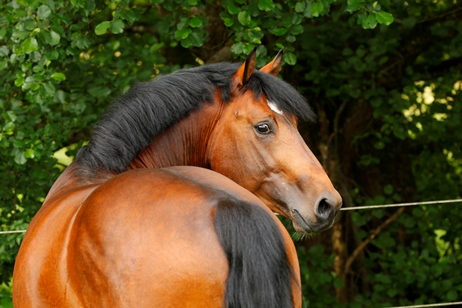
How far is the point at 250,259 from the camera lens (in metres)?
2.24

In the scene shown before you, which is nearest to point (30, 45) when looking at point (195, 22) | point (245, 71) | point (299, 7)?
point (195, 22)

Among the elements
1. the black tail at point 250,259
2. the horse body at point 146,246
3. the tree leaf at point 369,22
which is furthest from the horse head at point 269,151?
the tree leaf at point 369,22

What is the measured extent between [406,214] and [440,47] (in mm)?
1550

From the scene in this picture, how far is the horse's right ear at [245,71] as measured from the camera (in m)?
3.32

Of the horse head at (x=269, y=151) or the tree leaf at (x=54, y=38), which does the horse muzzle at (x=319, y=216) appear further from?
the tree leaf at (x=54, y=38)

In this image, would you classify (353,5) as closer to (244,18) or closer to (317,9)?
(317,9)

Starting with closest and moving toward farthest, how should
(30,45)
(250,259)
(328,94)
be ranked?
(250,259), (30,45), (328,94)

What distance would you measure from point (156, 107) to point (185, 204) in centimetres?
99

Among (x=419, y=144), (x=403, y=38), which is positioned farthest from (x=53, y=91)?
(x=419, y=144)

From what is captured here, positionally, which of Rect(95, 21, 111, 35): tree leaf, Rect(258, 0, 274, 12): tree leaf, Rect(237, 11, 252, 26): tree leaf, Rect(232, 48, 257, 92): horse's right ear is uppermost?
Rect(232, 48, 257, 92): horse's right ear

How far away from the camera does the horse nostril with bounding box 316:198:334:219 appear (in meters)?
3.08

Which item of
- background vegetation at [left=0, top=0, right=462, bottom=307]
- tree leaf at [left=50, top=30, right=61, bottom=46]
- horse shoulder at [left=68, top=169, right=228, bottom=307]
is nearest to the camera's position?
horse shoulder at [left=68, top=169, right=228, bottom=307]

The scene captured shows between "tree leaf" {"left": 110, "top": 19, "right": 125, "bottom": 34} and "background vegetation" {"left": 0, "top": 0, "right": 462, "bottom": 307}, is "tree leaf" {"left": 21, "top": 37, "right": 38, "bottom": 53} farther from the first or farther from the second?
"tree leaf" {"left": 110, "top": 19, "right": 125, "bottom": 34}

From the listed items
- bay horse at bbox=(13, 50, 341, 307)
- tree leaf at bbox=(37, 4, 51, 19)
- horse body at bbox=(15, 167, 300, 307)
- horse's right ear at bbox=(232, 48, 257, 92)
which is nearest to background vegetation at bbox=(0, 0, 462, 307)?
tree leaf at bbox=(37, 4, 51, 19)
